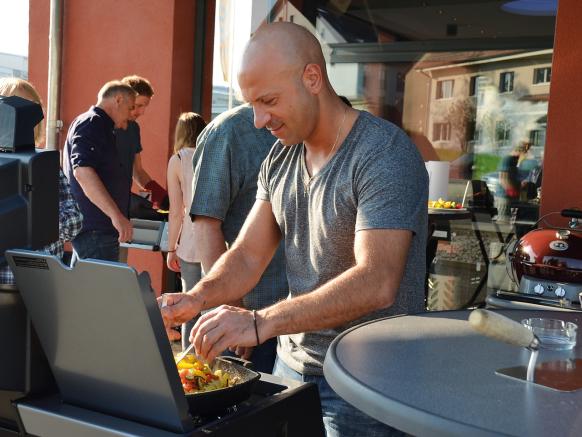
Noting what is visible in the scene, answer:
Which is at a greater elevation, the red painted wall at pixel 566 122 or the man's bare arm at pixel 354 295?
the red painted wall at pixel 566 122

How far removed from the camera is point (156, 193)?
6.16 meters

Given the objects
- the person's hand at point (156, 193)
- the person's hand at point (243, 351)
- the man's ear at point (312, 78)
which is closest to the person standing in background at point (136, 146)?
the person's hand at point (156, 193)

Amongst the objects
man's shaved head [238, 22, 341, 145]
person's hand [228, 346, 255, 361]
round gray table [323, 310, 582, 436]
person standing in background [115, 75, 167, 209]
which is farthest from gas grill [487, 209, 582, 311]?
person standing in background [115, 75, 167, 209]

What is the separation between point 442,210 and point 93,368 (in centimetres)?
420

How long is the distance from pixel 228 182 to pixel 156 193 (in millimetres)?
3515

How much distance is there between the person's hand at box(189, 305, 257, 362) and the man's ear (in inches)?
25.3

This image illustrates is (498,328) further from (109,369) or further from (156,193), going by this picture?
(156,193)

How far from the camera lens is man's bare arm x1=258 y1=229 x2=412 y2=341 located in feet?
5.66

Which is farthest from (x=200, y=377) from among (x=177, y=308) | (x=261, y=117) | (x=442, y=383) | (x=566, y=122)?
(x=566, y=122)

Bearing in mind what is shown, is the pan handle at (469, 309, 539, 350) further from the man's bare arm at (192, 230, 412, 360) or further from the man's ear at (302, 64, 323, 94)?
the man's ear at (302, 64, 323, 94)

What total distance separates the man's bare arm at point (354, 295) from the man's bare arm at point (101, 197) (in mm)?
2984

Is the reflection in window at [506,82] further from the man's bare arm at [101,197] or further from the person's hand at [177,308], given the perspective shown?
the person's hand at [177,308]

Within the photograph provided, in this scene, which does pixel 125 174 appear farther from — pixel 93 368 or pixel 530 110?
pixel 93 368

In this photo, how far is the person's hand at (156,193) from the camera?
6.13 metres
